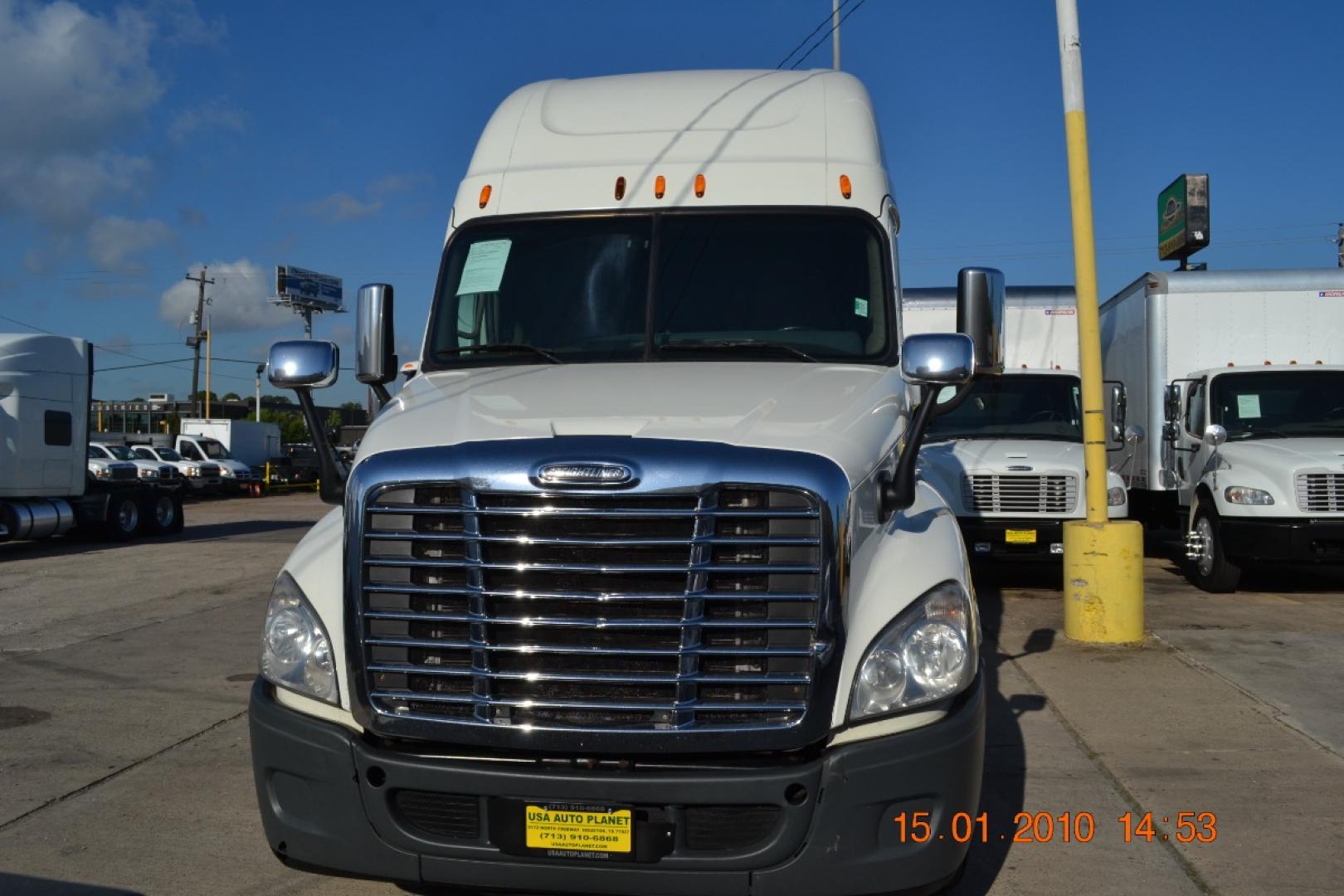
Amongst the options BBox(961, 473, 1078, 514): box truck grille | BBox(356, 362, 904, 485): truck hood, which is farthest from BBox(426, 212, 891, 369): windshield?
BBox(961, 473, 1078, 514): box truck grille

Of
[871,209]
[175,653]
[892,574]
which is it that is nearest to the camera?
[892,574]

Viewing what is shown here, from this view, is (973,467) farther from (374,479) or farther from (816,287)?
(374,479)

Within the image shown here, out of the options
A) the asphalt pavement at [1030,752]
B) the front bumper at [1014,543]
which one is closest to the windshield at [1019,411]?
the front bumper at [1014,543]

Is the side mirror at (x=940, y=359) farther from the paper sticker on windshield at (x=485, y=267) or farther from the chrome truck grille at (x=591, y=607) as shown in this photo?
the paper sticker on windshield at (x=485, y=267)

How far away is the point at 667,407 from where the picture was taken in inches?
151

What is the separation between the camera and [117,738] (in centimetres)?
654

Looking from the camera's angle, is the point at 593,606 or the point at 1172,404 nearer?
the point at 593,606

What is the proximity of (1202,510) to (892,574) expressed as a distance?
9.46m

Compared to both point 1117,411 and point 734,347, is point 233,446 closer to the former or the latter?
point 1117,411

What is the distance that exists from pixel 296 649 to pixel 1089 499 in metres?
6.62

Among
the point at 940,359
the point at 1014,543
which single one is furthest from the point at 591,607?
the point at 1014,543

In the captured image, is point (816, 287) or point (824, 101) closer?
point (816, 287)

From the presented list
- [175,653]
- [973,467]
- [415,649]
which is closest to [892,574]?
[415,649]

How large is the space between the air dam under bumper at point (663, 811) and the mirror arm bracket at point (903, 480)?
2.31 feet
